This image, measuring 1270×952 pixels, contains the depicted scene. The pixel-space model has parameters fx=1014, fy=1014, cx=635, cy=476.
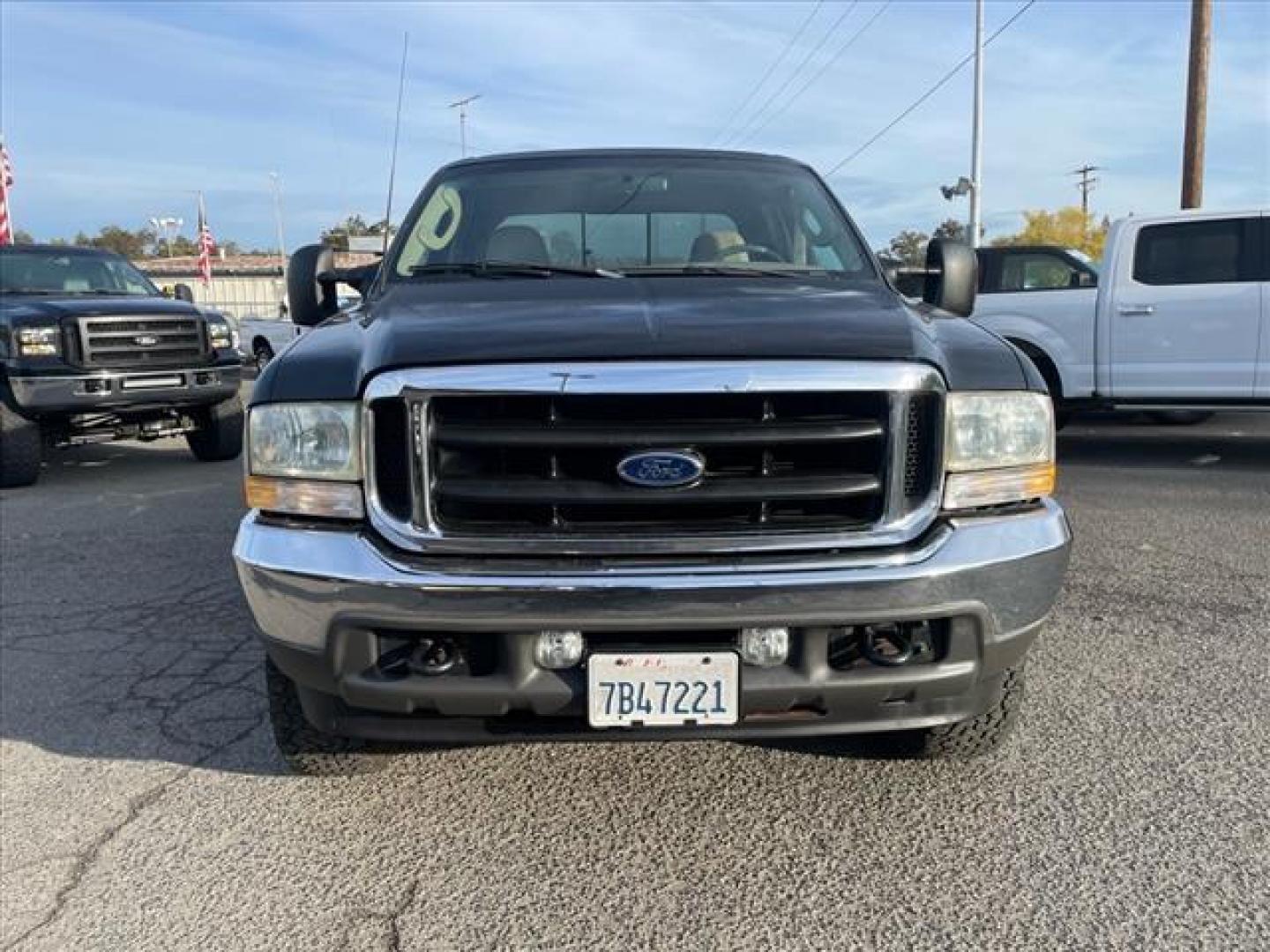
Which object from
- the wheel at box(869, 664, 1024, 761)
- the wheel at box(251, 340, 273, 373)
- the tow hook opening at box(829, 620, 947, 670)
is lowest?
the wheel at box(869, 664, 1024, 761)

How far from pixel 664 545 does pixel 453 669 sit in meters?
0.55

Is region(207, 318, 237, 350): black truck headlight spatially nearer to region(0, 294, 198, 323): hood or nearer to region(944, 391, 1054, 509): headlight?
region(0, 294, 198, 323): hood

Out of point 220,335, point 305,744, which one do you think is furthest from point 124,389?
point 305,744

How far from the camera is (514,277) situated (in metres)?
3.27

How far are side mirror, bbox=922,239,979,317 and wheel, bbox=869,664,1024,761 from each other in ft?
4.79

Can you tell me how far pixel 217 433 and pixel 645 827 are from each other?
24.7 feet

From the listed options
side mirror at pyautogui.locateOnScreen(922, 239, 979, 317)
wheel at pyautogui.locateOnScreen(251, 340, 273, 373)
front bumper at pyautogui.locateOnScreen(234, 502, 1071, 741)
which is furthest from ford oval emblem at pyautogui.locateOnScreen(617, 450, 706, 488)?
wheel at pyautogui.locateOnScreen(251, 340, 273, 373)

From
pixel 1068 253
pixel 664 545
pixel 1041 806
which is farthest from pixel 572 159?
pixel 1068 253

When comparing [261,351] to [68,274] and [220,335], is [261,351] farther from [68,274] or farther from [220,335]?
[220,335]

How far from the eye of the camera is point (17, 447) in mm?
7789

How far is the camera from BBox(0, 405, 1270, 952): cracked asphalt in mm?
2289

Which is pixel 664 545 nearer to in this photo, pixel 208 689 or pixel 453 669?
pixel 453 669

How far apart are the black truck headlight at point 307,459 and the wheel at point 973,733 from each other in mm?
1635

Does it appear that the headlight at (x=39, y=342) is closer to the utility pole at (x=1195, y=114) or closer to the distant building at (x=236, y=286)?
the utility pole at (x=1195, y=114)
